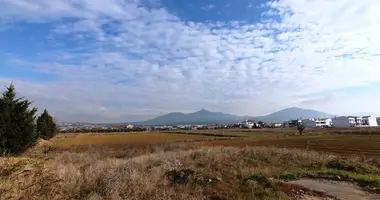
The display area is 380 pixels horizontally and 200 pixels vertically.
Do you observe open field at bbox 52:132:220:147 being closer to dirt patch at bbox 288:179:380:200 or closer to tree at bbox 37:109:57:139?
tree at bbox 37:109:57:139

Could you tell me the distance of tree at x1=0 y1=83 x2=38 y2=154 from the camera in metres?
27.7

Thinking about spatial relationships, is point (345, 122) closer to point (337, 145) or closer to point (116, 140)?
point (337, 145)

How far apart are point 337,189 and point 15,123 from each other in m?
26.0

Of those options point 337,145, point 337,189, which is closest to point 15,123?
point 337,189

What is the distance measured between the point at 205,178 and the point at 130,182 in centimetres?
451

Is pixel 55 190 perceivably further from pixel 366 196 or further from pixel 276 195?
pixel 366 196

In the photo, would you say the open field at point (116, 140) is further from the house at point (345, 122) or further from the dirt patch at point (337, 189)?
the house at point (345, 122)

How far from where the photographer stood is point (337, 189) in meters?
12.6

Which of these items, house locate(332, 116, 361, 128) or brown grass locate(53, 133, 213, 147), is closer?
brown grass locate(53, 133, 213, 147)

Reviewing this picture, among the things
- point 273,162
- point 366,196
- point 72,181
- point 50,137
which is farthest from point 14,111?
point 50,137

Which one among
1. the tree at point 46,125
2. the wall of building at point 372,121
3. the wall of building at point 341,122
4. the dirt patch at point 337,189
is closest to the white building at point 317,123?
the wall of building at point 341,122

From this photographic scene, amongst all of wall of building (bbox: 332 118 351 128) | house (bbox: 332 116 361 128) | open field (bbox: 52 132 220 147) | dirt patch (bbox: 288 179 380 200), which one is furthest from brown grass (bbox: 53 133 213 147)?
wall of building (bbox: 332 118 351 128)

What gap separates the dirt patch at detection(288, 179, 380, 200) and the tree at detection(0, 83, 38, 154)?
23181 mm

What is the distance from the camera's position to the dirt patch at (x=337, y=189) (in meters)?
11.3
